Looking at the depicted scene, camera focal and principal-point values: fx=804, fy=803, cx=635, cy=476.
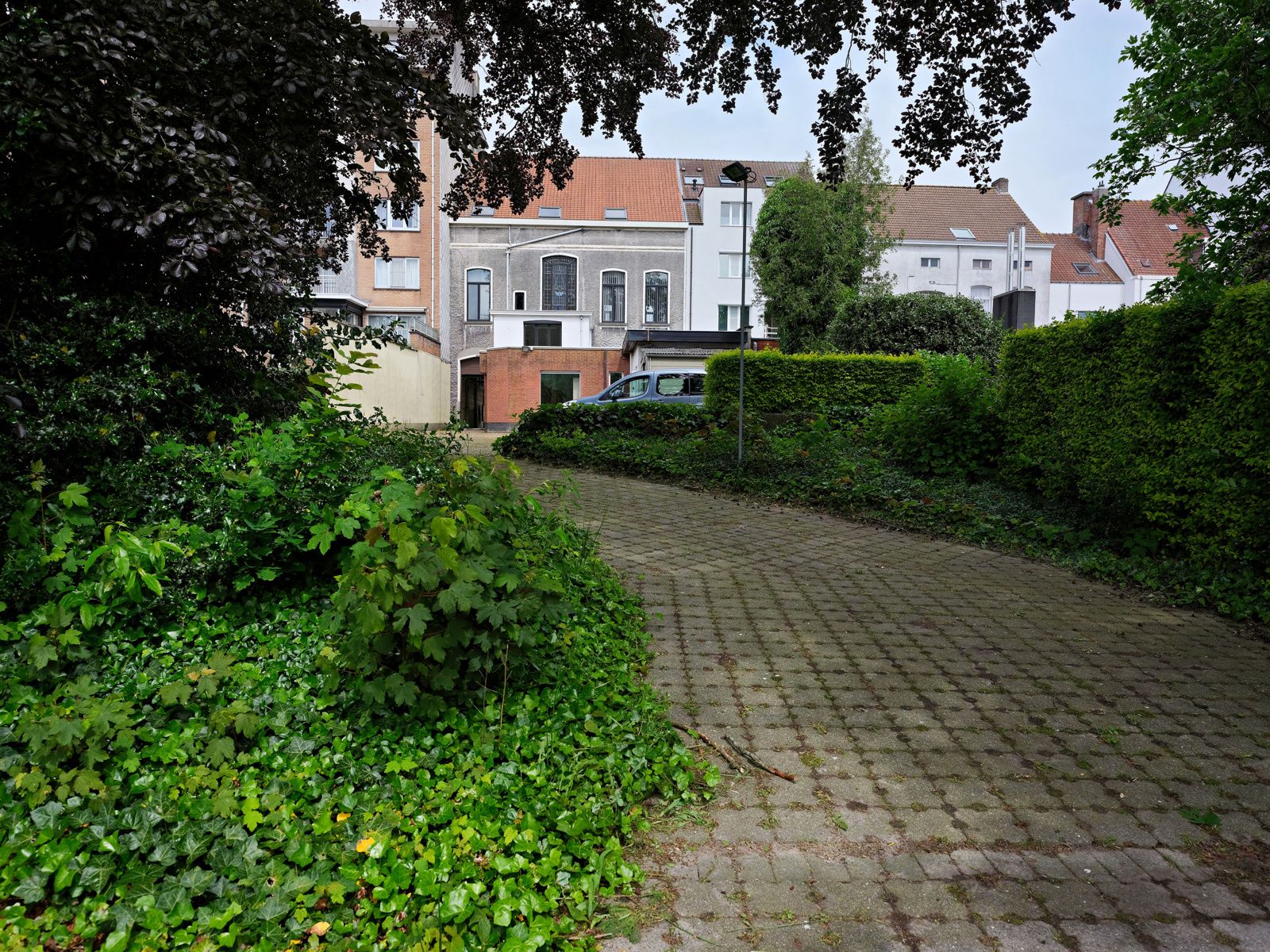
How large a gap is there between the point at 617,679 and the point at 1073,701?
2.41 meters

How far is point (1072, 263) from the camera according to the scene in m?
42.3

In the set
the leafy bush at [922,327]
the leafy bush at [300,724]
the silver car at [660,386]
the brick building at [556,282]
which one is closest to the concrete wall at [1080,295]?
the brick building at [556,282]

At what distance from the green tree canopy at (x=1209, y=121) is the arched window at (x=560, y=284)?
95.6 ft

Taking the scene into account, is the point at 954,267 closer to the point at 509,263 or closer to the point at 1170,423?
the point at 509,263

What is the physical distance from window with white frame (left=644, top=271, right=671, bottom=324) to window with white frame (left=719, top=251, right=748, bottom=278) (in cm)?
266

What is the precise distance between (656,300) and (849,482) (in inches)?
1165

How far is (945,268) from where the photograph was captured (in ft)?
133

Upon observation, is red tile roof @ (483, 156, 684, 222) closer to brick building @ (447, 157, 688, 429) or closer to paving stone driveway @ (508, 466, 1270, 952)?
brick building @ (447, 157, 688, 429)

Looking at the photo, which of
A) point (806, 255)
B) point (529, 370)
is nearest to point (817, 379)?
point (806, 255)

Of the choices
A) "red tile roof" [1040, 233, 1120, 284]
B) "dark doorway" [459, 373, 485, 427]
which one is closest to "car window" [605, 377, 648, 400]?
"dark doorway" [459, 373, 485, 427]

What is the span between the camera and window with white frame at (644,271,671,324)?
3822cm

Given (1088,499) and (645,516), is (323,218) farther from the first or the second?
(1088,499)

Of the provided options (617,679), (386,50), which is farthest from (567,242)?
(617,679)

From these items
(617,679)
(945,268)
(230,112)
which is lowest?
(617,679)
